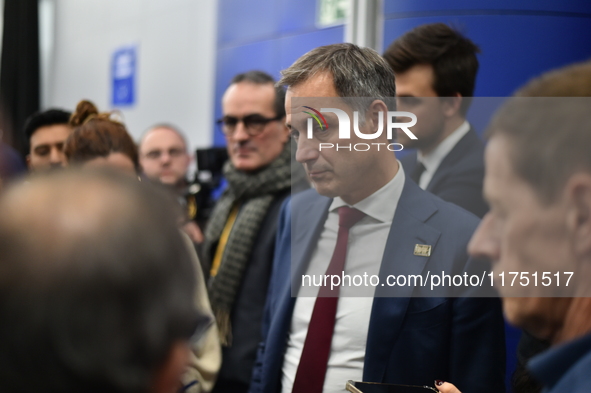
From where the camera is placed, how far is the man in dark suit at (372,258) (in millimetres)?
1328

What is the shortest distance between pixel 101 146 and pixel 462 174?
1286mm

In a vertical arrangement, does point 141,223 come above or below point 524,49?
below

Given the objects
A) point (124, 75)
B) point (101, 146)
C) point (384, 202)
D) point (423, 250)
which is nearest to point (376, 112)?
point (384, 202)

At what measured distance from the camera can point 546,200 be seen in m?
0.75

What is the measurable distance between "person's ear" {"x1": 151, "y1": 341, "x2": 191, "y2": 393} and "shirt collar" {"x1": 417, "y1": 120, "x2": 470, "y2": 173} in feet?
3.19

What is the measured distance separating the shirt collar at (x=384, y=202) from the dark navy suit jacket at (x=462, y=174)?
0.19 feet

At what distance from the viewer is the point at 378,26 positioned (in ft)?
8.04

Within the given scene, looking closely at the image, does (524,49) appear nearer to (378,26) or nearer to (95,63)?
(378,26)

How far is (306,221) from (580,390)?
94 centimetres

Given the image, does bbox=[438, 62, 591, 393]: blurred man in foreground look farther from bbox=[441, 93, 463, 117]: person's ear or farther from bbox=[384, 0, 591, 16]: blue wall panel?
bbox=[384, 0, 591, 16]: blue wall panel

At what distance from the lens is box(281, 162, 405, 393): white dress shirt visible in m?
1.38

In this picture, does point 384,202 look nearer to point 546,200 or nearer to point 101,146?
point 546,200

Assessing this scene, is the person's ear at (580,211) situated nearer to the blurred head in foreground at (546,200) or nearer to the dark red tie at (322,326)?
the blurred head in foreground at (546,200)

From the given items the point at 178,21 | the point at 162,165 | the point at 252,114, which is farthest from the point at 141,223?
the point at 178,21
